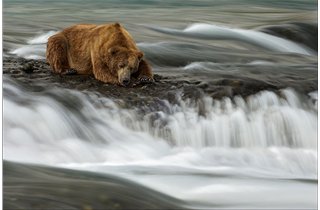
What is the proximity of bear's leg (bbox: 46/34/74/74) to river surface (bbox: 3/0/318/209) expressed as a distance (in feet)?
1.69

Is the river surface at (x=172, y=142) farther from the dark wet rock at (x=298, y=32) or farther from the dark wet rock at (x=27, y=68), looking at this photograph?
the dark wet rock at (x=298, y=32)

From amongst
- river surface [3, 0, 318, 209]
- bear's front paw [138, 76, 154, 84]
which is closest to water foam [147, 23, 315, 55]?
river surface [3, 0, 318, 209]

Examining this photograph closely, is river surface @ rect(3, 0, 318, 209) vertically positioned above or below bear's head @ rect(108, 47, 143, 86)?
below

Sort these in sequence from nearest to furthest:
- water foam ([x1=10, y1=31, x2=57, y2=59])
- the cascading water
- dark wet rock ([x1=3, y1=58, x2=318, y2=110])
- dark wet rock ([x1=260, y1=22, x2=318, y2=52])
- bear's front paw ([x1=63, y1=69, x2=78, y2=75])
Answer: the cascading water < dark wet rock ([x1=3, y1=58, x2=318, y2=110]) < bear's front paw ([x1=63, y1=69, x2=78, y2=75]) < water foam ([x1=10, y1=31, x2=57, y2=59]) < dark wet rock ([x1=260, y1=22, x2=318, y2=52])

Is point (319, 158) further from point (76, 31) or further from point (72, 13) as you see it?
point (72, 13)

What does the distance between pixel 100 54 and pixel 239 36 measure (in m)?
2.84

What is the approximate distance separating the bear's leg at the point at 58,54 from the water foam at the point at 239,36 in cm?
230

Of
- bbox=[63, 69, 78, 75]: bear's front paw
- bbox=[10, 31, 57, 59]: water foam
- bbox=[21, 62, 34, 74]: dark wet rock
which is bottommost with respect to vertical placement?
bbox=[63, 69, 78, 75]: bear's front paw

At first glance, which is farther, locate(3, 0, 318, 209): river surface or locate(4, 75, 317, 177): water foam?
locate(4, 75, 317, 177): water foam

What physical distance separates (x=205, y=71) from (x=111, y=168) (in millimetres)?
2212

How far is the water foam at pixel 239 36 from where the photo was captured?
30.0 ft

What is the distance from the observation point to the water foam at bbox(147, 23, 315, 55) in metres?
9.15

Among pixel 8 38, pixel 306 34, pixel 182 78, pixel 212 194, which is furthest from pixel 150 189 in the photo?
pixel 306 34

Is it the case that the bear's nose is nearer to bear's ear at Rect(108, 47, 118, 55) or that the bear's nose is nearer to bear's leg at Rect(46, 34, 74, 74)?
bear's ear at Rect(108, 47, 118, 55)
